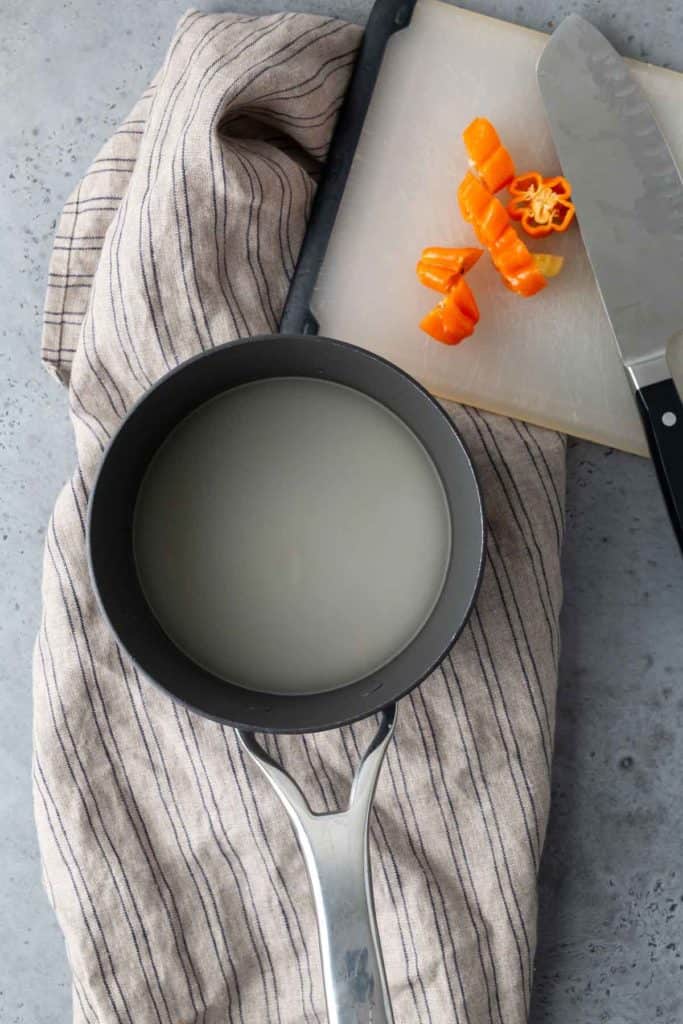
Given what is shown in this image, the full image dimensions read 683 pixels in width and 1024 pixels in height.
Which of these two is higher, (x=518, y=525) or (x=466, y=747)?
(x=518, y=525)

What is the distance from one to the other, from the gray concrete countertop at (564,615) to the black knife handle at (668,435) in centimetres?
7

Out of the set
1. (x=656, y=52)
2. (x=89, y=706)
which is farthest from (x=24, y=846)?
(x=656, y=52)

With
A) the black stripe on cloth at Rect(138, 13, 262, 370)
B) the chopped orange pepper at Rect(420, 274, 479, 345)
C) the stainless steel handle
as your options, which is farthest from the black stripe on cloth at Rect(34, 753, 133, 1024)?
the chopped orange pepper at Rect(420, 274, 479, 345)

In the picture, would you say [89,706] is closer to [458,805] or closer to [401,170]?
[458,805]

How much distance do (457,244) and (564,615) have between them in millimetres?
325

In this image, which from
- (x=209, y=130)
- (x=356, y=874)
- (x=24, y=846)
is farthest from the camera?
(x=24, y=846)

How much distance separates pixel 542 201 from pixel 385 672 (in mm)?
384

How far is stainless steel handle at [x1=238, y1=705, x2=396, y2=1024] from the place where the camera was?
641 mm

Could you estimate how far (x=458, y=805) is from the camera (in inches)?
31.8

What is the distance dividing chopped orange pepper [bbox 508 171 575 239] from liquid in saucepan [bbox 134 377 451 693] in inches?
7.7

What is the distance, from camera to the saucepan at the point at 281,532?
0.72 metres

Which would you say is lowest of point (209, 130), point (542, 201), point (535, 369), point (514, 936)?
point (514, 936)

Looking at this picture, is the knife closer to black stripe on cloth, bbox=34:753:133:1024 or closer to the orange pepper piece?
the orange pepper piece

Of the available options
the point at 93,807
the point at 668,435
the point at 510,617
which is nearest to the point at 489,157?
the point at 668,435
